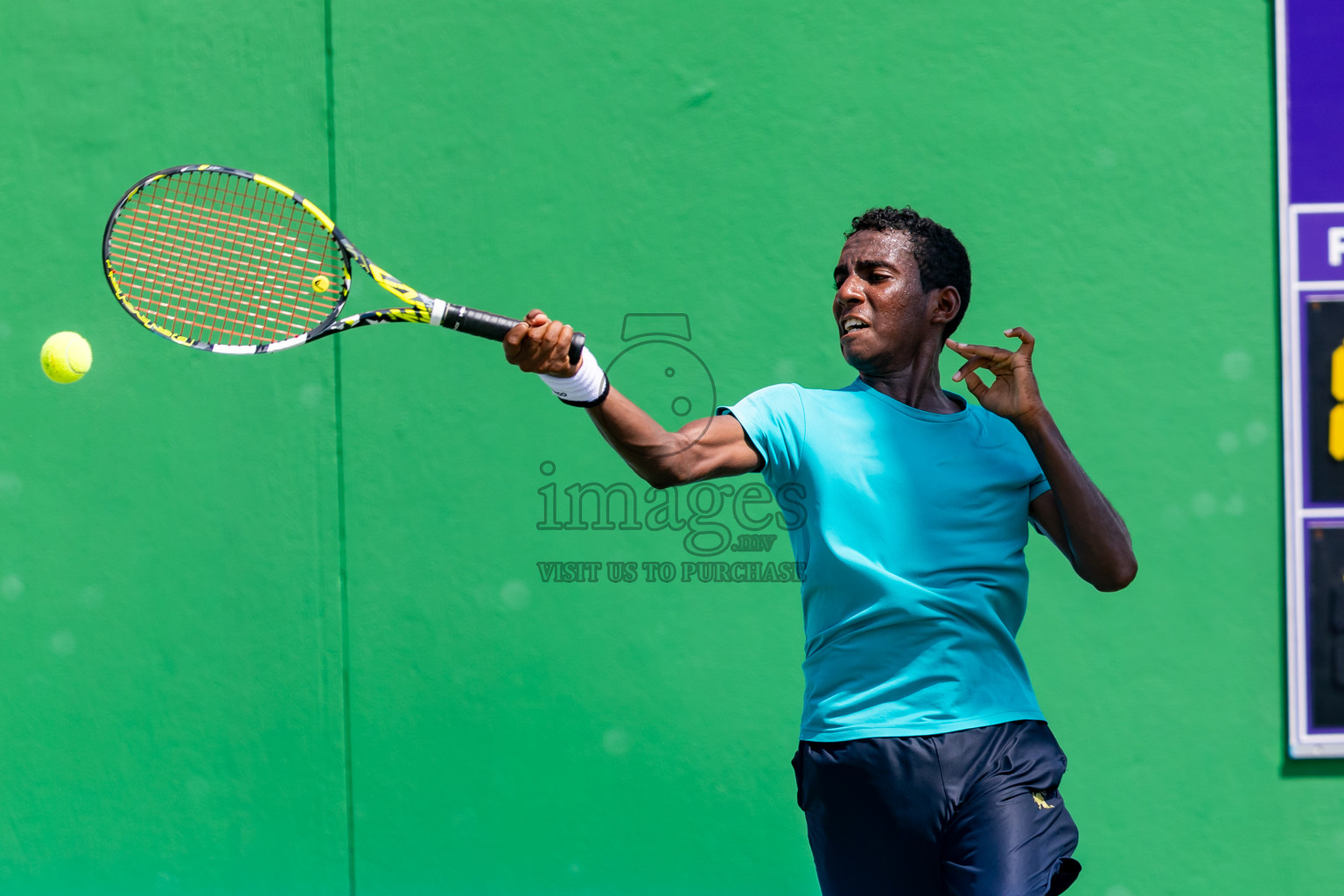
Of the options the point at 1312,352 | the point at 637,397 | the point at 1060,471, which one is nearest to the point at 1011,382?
the point at 1060,471

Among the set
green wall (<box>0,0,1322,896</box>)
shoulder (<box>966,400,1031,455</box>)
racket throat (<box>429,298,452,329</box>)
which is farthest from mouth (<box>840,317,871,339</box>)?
green wall (<box>0,0,1322,896</box>)

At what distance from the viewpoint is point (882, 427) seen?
208cm

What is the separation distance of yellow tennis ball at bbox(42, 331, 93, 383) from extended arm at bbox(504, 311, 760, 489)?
1622mm

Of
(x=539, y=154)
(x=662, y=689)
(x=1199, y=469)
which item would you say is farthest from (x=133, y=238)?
(x=1199, y=469)

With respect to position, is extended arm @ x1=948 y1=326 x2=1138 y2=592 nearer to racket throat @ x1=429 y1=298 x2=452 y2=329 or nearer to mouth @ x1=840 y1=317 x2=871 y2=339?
mouth @ x1=840 y1=317 x2=871 y2=339

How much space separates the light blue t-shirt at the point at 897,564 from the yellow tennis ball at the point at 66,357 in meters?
1.89

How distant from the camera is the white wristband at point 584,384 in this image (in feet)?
6.29

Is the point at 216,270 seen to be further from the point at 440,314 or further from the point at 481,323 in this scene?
the point at 481,323

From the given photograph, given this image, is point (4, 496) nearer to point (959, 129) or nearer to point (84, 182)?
point (84, 182)

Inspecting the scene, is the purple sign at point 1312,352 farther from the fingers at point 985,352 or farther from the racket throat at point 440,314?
the racket throat at point 440,314

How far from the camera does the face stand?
84.9 inches

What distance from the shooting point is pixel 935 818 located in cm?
193

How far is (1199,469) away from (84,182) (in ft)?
10.7

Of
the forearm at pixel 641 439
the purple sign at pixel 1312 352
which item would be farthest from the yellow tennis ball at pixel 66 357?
the purple sign at pixel 1312 352
